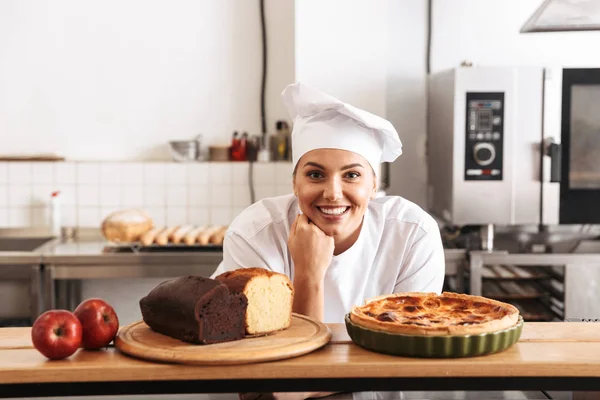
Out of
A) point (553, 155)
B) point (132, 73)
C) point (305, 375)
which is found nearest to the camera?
point (305, 375)

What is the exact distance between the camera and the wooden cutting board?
135 cm

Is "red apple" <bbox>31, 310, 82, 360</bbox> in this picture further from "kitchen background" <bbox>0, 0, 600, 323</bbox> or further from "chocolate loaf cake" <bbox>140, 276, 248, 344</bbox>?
"kitchen background" <bbox>0, 0, 600, 323</bbox>

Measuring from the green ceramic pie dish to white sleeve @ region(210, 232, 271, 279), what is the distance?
0.84 m

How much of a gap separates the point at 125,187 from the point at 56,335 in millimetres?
2777


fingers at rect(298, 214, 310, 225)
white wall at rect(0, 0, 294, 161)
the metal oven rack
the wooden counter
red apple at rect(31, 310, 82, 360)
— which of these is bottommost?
the metal oven rack

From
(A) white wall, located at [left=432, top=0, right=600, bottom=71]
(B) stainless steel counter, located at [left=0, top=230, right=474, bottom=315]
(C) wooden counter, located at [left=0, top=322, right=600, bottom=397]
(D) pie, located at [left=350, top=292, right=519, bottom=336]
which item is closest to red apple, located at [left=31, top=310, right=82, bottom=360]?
(C) wooden counter, located at [left=0, top=322, right=600, bottom=397]

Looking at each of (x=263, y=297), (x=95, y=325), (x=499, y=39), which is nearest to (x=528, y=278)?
(x=499, y=39)

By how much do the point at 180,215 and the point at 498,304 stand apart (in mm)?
2759

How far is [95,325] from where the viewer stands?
1.44 m

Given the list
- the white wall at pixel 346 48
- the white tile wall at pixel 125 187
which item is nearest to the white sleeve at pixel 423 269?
the white wall at pixel 346 48

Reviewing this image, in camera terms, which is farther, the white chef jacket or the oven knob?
the oven knob

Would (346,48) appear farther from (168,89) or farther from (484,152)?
(168,89)

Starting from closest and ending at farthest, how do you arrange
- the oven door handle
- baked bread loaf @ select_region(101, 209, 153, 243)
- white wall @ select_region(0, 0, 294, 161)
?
1. the oven door handle
2. baked bread loaf @ select_region(101, 209, 153, 243)
3. white wall @ select_region(0, 0, 294, 161)

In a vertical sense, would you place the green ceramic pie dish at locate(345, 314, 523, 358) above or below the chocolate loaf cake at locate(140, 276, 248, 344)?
below
